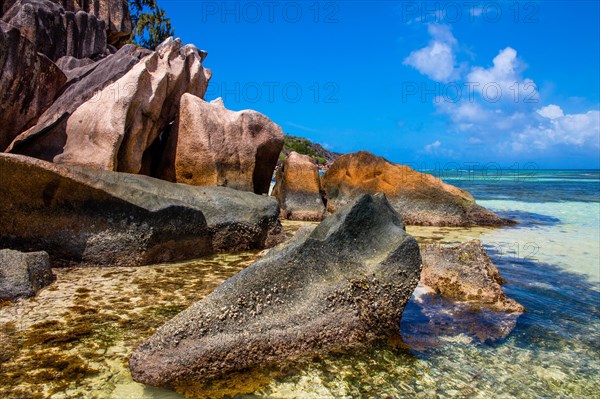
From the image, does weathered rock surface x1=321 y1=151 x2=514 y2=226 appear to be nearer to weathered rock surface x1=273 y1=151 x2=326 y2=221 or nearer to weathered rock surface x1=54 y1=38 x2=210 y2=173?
weathered rock surface x1=273 y1=151 x2=326 y2=221

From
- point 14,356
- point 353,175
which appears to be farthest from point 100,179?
point 353,175

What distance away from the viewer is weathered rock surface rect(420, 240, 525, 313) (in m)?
5.66

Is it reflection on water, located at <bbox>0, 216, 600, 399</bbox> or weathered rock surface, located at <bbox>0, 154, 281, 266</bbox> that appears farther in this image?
weathered rock surface, located at <bbox>0, 154, 281, 266</bbox>

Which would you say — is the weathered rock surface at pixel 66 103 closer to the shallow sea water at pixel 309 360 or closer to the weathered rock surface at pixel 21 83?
the weathered rock surface at pixel 21 83

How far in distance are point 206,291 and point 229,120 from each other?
693 centimetres

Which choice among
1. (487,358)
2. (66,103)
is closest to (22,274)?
(487,358)

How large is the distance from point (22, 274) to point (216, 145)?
671cm

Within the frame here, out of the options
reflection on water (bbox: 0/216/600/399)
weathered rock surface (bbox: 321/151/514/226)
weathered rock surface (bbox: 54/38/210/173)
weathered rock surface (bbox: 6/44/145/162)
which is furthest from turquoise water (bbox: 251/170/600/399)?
weathered rock surface (bbox: 6/44/145/162)

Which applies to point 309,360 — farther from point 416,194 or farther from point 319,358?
point 416,194

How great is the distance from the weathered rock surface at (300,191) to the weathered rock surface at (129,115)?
4.19 m

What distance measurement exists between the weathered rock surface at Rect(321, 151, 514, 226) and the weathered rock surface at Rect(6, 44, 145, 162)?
7.88 metres

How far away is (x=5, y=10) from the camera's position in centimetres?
1549

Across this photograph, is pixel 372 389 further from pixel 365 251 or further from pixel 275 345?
pixel 365 251

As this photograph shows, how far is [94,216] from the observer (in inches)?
258
